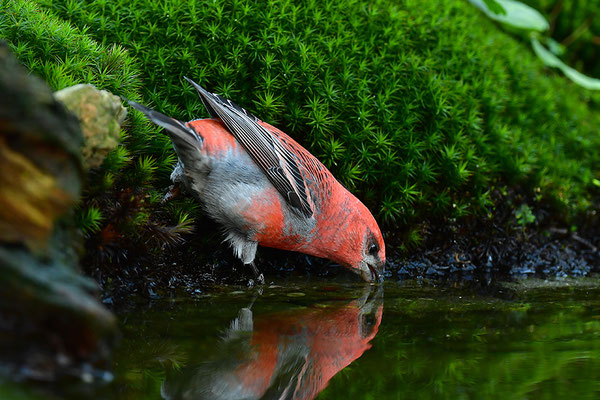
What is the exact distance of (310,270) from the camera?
19.8ft

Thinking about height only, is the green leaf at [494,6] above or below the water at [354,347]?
above

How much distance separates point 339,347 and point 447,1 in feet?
18.5

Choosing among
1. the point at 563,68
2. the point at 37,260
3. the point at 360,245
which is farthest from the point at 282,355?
the point at 563,68

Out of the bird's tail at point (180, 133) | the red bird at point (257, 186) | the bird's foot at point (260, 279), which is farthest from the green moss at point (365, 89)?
the bird's foot at point (260, 279)

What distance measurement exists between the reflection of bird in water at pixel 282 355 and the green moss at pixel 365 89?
6.21 ft

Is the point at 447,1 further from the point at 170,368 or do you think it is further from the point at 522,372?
the point at 170,368

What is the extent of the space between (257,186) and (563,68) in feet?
19.0

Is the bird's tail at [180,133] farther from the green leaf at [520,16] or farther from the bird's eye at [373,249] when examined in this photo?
the green leaf at [520,16]

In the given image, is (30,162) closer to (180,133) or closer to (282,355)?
(282,355)

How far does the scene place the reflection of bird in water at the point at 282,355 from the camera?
9.66 ft

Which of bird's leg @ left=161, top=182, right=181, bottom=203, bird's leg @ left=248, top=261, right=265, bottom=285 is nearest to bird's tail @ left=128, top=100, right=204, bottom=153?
bird's leg @ left=161, top=182, right=181, bottom=203

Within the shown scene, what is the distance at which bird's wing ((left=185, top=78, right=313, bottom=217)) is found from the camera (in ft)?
16.6

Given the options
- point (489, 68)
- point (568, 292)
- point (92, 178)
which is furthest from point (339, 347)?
point (489, 68)

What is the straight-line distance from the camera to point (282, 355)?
3477 millimetres
